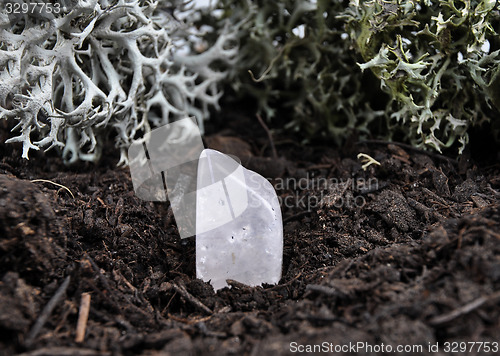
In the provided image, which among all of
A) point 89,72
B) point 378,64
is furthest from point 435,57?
point 89,72

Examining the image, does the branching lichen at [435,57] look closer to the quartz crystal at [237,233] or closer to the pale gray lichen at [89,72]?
the quartz crystal at [237,233]

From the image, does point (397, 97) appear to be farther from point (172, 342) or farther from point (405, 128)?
point (172, 342)

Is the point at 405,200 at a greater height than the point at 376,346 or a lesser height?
lesser

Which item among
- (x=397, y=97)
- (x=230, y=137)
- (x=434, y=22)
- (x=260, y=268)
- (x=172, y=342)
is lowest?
(x=230, y=137)

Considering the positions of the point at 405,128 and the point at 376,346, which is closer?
the point at 376,346

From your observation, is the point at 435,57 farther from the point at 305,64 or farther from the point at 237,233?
the point at 237,233

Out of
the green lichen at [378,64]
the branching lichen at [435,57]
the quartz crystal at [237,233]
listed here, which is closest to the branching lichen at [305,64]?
the green lichen at [378,64]

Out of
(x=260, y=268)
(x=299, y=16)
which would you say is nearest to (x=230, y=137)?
(x=299, y=16)
